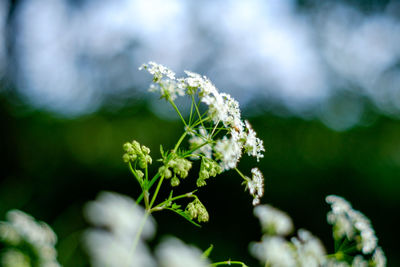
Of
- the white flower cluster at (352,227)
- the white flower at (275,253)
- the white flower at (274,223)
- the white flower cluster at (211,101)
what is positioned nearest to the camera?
the white flower at (275,253)

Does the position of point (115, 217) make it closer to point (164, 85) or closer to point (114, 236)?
point (114, 236)

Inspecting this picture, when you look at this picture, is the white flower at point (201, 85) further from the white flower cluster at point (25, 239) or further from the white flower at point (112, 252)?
the white flower at point (112, 252)

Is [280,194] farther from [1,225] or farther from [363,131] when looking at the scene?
[1,225]

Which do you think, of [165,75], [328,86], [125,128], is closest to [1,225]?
[165,75]

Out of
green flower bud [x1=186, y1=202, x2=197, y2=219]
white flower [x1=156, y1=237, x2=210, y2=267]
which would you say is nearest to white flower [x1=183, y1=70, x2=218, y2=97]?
green flower bud [x1=186, y1=202, x2=197, y2=219]

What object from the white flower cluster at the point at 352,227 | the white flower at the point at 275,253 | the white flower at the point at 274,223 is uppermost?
the white flower cluster at the point at 352,227

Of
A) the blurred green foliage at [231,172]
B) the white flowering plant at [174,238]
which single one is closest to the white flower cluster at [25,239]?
the white flowering plant at [174,238]
